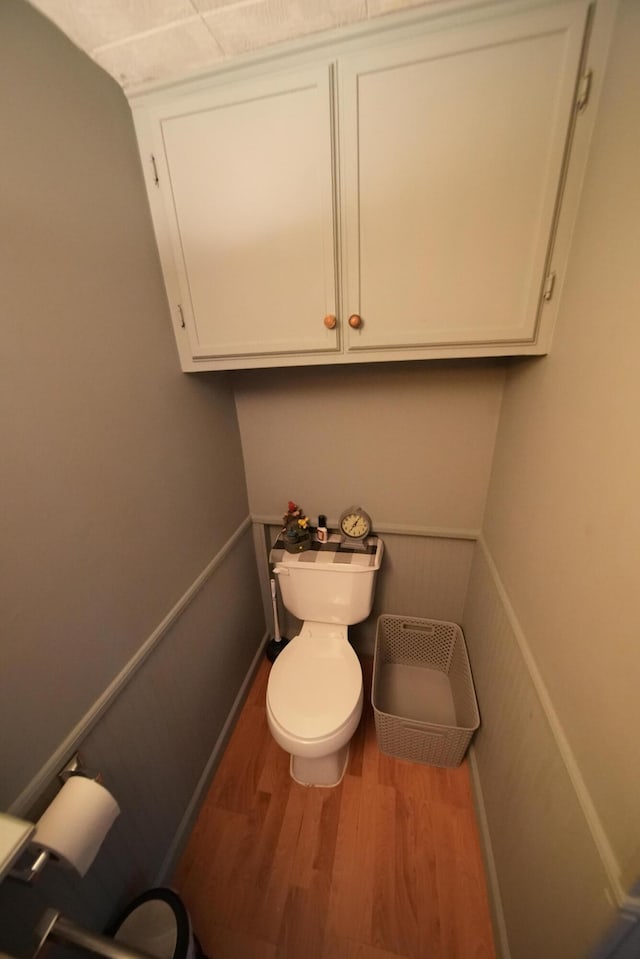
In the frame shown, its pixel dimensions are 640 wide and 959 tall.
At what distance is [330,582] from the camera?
1364 millimetres

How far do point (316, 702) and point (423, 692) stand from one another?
656 mm

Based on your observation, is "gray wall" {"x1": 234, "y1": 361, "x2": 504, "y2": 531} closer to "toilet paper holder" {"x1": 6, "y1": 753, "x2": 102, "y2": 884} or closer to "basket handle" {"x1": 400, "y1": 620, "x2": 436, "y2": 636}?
"basket handle" {"x1": 400, "y1": 620, "x2": 436, "y2": 636}

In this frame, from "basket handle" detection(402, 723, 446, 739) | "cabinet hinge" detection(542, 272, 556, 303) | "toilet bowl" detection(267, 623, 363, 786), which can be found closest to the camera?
"cabinet hinge" detection(542, 272, 556, 303)

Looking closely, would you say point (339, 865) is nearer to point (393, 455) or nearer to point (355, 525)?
point (355, 525)

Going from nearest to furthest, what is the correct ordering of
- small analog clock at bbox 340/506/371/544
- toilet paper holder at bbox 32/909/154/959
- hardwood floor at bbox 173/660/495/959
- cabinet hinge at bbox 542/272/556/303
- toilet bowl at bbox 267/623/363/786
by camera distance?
toilet paper holder at bbox 32/909/154/959, cabinet hinge at bbox 542/272/556/303, hardwood floor at bbox 173/660/495/959, toilet bowl at bbox 267/623/363/786, small analog clock at bbox 340/506/371/544

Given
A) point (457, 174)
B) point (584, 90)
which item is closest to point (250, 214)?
point (457, 174)

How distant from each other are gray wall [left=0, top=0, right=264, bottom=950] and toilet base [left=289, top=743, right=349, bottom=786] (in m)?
0.39

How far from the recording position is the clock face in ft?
4.83

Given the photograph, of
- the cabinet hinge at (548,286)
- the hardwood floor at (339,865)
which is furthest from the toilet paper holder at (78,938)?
the cabinet hinge at (548,286)

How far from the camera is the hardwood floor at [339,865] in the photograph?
3.15ft

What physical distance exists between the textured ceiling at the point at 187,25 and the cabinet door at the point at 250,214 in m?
0.06

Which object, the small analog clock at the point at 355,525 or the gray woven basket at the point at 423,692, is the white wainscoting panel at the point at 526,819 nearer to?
the gray woven basket at the point at 423,692

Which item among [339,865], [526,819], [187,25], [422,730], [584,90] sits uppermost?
[187,25]

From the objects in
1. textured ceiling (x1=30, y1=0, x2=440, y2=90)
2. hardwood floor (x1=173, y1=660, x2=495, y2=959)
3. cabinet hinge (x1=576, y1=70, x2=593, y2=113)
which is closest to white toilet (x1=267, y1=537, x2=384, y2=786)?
hardwood floor (x1=173, y1=660, x2=495, y2=959)
